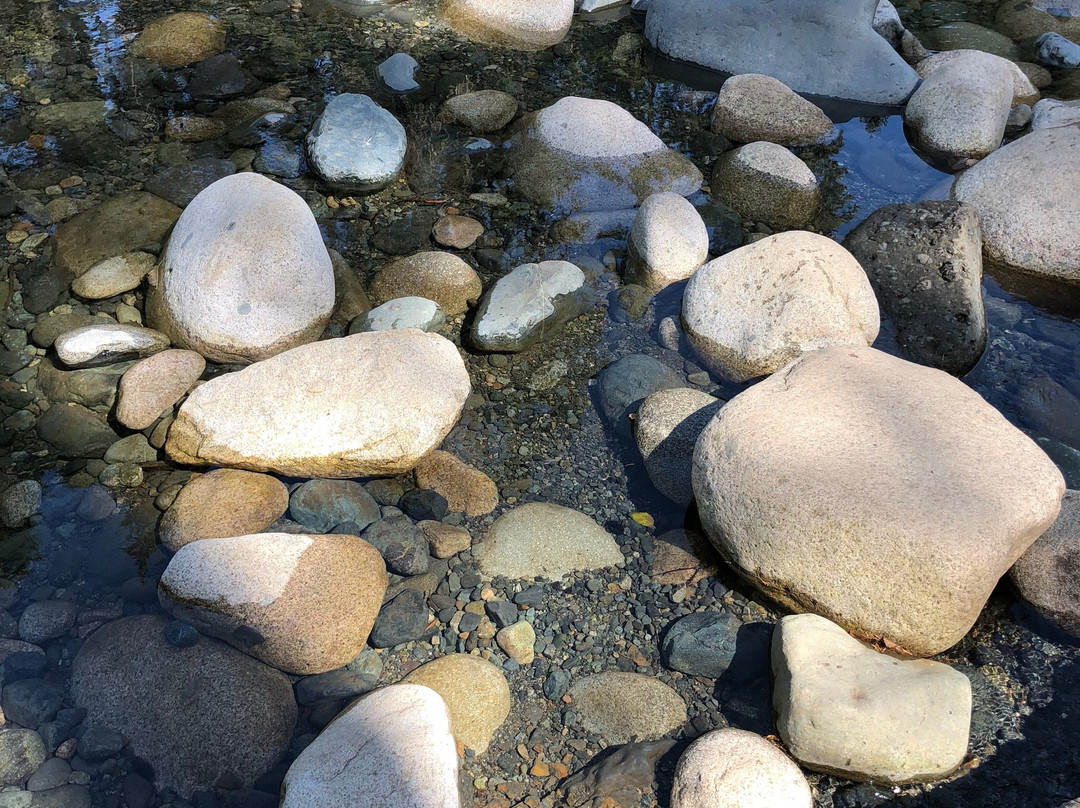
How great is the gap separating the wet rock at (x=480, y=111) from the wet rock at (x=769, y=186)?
1.51 meters

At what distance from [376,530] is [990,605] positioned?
2220 millimetres

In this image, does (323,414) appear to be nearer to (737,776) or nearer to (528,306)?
(528,306)

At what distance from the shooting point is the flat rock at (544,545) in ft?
9.85

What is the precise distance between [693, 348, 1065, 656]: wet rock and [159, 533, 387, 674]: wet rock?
1269 millimetres

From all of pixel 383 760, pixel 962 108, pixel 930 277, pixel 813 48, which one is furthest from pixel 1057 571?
pixel 813 48

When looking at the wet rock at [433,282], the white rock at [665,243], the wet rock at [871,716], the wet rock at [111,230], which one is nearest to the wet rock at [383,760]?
the wet rock at [871,716]

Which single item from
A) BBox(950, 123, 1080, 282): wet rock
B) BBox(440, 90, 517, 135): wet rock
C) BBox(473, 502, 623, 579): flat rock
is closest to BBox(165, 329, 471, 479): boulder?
BBox(473, 502, 623, 579): flat rock

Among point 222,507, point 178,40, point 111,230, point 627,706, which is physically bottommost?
point 627,706

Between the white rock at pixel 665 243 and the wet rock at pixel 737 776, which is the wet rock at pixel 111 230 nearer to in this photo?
the white rock at pixel 665 243

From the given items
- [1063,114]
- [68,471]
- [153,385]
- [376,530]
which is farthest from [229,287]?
[1063,114]

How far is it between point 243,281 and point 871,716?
9.80 ft

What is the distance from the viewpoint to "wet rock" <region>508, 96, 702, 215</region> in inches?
195

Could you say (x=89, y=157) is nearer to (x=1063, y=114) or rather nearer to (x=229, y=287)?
(x=229, y=287)

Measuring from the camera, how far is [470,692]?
258cm
